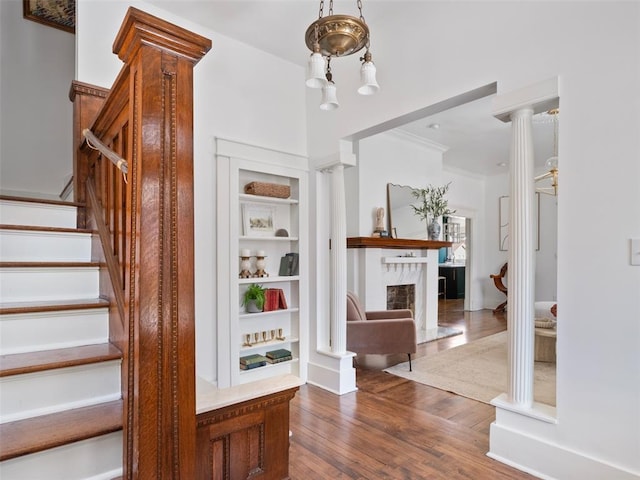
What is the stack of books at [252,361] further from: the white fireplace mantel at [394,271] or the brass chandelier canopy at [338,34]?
the brass chandelier canopy at [338,34]

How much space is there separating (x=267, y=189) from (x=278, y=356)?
159cm

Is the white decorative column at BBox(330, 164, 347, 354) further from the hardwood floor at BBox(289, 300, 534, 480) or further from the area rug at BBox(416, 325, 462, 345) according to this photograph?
the area rug at BBox(416, 325, 462, 345)

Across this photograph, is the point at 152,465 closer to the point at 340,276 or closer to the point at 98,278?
the point at 98,278

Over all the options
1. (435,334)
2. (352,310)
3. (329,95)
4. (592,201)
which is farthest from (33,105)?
(435,334)

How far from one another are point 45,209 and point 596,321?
3.27 meters

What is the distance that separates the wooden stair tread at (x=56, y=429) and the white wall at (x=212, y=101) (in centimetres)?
161

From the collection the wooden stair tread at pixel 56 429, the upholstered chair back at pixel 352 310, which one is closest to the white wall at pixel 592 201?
the upholstered chair back at pixel 352 310

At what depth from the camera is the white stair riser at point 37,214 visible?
7.27 feet

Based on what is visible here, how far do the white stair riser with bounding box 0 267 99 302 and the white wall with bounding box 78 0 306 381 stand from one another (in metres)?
1.05

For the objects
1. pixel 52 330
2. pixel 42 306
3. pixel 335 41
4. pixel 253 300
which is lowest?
pixel 253 300

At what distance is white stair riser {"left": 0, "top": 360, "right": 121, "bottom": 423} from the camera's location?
1377 millimetres

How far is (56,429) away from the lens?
4.26 feet

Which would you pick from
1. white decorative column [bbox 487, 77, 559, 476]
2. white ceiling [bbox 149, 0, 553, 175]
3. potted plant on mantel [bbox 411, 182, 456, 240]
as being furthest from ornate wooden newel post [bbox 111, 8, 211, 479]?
potted plant on mantel [bbox 411, 182, 456, 240]

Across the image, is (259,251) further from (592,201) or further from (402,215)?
(402,215)
